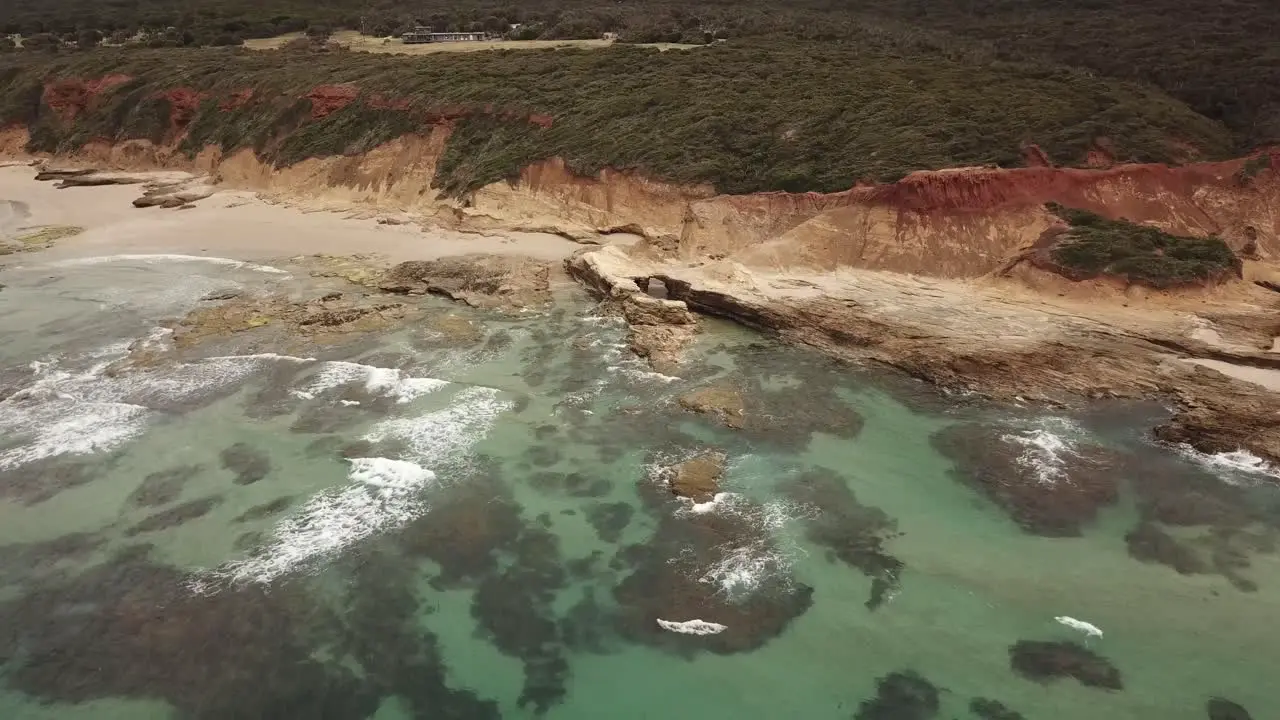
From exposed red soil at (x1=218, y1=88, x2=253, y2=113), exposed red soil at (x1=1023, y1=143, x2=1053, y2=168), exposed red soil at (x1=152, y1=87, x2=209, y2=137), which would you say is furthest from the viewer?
exposed red soil at (x1=152, y1=87, x2=209, y2=137)

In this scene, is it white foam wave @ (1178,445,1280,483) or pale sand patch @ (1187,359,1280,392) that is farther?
pale sand patch @ (1187,359,1280,392)

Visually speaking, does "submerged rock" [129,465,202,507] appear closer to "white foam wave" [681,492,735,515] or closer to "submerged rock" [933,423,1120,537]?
"white foam wave" [681,492,735,515]

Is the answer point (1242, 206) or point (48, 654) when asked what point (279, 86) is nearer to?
point (48, 654)

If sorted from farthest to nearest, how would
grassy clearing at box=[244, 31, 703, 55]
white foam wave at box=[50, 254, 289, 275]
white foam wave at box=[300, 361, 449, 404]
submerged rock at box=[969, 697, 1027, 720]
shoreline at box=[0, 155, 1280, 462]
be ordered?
grassy clearing at box=[244, 31, 703, 55]
white foam wave at box=[50, 254, 289, 275]
white foam wave at box=[300, 361, 449, 404]
shoreline at box=[0, 155, 1280, 462]
submerged rock at box=[969, 697, 1027, 720]

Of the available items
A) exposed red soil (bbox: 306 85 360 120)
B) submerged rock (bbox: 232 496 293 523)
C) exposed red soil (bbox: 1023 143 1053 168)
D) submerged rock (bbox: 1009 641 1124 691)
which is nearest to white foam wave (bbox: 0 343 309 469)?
submerged rock (bbox: 232 496 293 523)

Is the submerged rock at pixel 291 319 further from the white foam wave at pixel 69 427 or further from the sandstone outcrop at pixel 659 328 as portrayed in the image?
the sandstone outcrop at pixel 659 328

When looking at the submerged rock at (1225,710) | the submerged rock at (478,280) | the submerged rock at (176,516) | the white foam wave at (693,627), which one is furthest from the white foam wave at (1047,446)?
the submerged rock at (176,516)

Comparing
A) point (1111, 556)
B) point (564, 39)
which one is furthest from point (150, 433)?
point (564, 39)
